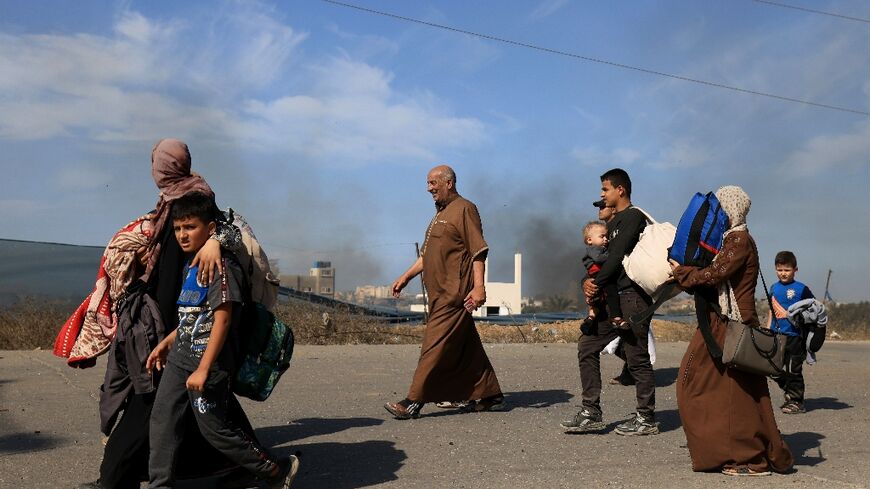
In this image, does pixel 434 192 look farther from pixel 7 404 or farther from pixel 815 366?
pixel 815 366

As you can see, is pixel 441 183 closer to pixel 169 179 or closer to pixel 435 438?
pixel 435 438

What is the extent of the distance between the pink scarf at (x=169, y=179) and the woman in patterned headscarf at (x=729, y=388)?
2903 millimetres

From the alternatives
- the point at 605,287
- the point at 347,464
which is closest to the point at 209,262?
the point at 347,464

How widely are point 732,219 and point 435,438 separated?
2.54 meters

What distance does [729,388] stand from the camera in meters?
5.59

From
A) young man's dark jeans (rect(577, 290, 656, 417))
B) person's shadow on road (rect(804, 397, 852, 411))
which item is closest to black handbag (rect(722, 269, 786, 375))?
young man's dark jeans (rect(577, 290, 656, 417))

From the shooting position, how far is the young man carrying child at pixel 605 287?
6996 millimetres

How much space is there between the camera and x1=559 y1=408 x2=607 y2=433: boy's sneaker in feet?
22.8

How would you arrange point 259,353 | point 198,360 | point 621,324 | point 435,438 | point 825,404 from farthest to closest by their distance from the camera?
point 825,404, point 621,324, point 435,438, point 259,353, point 198,360

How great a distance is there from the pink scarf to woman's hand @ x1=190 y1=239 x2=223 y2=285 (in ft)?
1.41

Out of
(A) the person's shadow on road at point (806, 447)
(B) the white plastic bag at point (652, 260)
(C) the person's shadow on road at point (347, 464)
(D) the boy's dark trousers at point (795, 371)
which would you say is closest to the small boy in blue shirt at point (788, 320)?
(D) the boy's dark trousers at point (795, 371)

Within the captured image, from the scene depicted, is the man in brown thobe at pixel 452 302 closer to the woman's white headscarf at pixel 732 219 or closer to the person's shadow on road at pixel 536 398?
the person's shadow on road at pixel 536 398

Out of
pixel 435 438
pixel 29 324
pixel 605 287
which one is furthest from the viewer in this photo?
pixel 29 324

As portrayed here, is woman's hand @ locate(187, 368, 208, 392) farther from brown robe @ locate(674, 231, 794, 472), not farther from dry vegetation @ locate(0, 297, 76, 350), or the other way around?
dry vegetation @ locate(0, 297, 76, 350)
